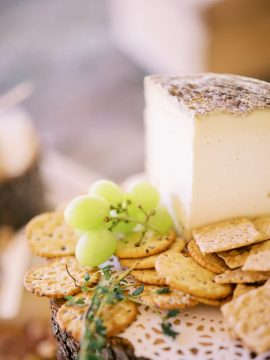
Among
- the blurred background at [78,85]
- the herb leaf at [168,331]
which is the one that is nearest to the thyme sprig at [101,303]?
the herb leaf at [168,331]

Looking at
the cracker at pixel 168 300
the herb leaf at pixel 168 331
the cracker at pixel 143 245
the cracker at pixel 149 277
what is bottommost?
the herb leaf at pixel 168 331

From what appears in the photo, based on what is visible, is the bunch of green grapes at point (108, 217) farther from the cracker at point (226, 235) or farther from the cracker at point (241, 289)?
the cracker at point (241, 289)

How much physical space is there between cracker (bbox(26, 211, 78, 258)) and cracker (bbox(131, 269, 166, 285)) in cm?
20

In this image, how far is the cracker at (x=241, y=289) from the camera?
3.42 feet

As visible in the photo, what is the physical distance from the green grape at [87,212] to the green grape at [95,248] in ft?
0.07

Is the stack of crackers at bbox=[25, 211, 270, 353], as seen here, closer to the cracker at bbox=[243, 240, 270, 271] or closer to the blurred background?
the cracker at bbox=[243, 240, 270, 271]

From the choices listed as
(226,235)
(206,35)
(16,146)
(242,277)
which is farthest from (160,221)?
(206,35)

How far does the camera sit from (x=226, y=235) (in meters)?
1.17

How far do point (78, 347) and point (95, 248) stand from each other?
0.21 meters

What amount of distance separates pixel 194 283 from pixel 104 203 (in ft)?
0.89

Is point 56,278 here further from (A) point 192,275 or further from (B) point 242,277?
(B) point 242,277

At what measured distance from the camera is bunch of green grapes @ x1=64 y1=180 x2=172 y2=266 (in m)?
1.15

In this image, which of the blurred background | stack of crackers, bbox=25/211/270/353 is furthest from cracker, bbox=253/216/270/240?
the blurred background

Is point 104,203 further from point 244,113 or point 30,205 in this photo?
point 30,205
